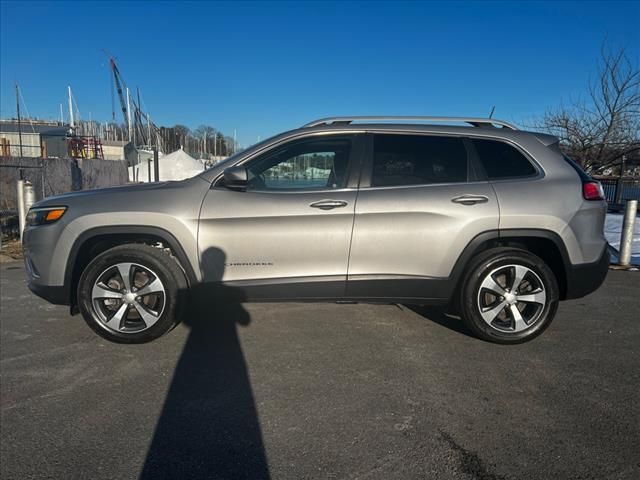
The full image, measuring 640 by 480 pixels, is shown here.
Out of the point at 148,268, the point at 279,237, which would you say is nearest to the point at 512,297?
the point at 279,237

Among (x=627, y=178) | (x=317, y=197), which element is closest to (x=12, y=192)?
(x=317, y=197)

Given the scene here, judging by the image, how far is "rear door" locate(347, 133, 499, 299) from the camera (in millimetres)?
3549

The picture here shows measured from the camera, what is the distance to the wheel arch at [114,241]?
3559 millimetres

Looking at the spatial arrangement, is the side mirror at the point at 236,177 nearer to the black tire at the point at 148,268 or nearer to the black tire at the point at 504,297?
the black tire at the point at 148,268

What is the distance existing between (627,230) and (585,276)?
4.17 metres

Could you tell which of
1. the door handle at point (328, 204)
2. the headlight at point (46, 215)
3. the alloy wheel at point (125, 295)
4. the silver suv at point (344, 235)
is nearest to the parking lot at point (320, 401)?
the alloy wheel at point (125, 295)

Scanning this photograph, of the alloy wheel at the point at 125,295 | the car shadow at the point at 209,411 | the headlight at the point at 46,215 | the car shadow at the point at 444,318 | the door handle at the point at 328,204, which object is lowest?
the car shadow at the point at 209,411

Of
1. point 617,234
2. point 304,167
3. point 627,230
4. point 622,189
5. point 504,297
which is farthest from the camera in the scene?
point 622,189

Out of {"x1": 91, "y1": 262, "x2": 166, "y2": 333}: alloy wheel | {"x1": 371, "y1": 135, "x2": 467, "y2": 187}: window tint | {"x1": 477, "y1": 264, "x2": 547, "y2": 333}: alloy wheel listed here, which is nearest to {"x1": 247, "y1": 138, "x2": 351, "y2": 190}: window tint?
{"x1": 371, "y1": 135, "x2": 467, "y2": 187}: window tint

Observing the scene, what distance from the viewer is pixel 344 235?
11.6 ft

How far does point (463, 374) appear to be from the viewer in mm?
3252

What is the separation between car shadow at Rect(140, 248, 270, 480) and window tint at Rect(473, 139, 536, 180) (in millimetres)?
2355

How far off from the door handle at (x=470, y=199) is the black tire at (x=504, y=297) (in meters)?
0.45

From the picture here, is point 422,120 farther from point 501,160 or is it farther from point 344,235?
point 344,235
